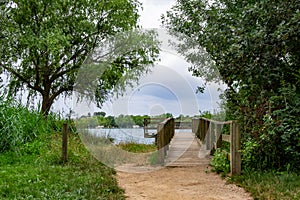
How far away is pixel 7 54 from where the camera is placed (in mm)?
12586

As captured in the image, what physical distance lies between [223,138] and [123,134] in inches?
115

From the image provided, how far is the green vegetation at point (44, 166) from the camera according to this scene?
3819 millimetres

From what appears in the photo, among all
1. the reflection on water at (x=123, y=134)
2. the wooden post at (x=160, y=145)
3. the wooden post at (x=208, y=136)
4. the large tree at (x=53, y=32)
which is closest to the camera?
the wooden post at (x=160, y=145)

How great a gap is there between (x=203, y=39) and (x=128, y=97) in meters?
2.21

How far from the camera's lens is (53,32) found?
39.3ft

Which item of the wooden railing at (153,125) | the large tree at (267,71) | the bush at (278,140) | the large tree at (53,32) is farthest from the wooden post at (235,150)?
the large tree at (53,32)

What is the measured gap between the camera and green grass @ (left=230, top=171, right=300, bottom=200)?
3793mm

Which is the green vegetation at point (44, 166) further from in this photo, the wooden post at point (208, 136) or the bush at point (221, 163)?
the wooden post at point (208, 136)

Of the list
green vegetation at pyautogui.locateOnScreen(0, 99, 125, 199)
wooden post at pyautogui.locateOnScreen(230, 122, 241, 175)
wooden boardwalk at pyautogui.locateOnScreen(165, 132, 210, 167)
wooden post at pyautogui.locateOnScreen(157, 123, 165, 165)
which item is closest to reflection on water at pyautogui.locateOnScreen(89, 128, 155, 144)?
green vegetation at pyautogui.locateOnScreen(0, 99, 125, 199)

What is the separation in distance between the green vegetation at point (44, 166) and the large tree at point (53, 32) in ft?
17.3

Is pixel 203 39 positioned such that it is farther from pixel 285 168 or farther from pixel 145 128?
pixel 285 168

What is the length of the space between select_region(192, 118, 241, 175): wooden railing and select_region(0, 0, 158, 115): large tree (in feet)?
15.8

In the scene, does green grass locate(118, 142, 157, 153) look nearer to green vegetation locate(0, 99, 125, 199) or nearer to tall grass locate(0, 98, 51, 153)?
green vegetation locate(0, 99, 125, 199)

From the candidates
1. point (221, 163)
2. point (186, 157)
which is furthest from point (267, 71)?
point (186, 157)
